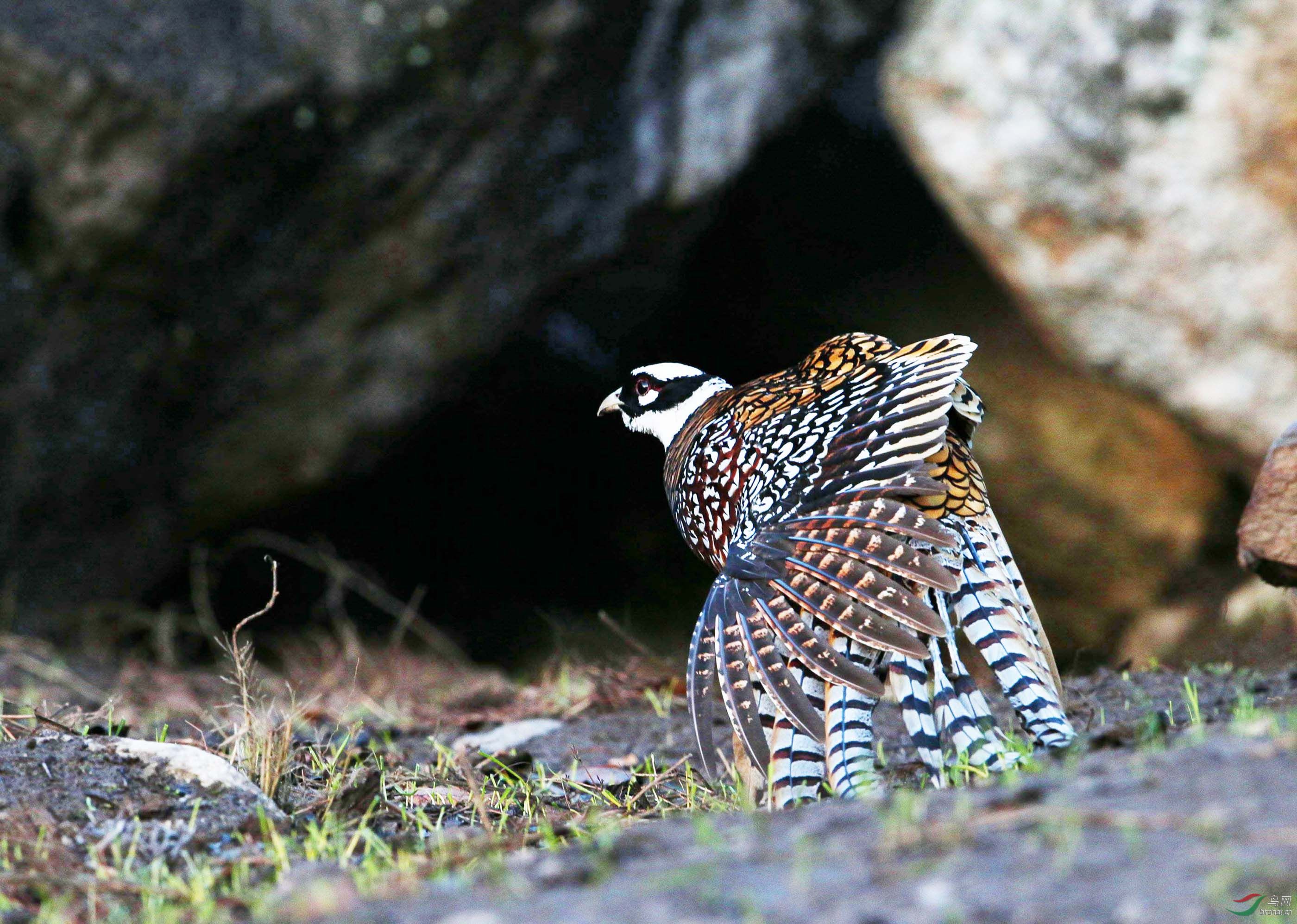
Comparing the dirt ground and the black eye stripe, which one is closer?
the dirt ground

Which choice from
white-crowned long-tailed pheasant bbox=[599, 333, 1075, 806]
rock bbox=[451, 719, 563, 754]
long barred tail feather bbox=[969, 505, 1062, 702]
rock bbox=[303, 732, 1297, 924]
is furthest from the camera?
rock bbox=[451, 719, 563, 754]

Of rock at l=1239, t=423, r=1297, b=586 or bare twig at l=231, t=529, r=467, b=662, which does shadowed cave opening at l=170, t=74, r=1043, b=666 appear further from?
rock at l=1239, t=423, r=1297, b=586

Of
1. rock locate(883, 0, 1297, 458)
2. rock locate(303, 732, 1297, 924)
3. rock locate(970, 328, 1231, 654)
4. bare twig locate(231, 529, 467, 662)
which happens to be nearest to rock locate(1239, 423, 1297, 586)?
rock locate(303, 732, 1297, 924)

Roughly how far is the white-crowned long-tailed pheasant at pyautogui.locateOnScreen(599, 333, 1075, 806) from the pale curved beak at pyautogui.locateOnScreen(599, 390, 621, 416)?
1.29m

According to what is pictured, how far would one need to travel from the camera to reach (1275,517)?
3318mm

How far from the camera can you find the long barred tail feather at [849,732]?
2.93m

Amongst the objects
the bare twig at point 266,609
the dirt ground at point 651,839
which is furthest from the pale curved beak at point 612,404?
the dirt ground at point 651,839

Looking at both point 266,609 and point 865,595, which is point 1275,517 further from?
point 266,609

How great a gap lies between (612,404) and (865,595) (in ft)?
7.07

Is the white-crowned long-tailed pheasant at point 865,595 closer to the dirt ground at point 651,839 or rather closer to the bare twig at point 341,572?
the dirt ground at point 651,839

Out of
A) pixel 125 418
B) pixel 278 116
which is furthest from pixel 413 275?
pixel 125 418

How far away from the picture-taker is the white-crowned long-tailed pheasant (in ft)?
9.47

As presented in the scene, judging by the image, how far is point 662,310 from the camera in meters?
8.44

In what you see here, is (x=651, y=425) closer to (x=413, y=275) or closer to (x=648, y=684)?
(x=648, y=684)
